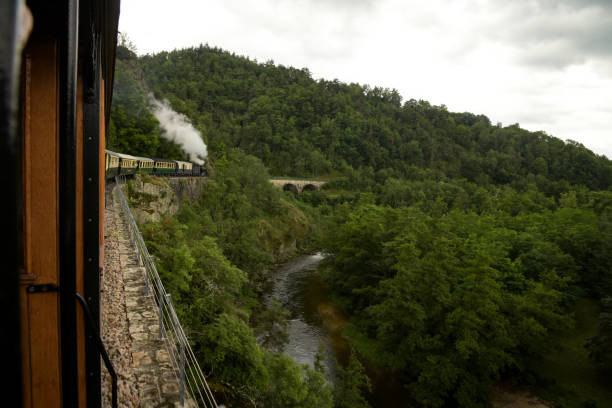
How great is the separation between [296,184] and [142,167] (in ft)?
141

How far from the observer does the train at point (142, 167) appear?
15.2 metres

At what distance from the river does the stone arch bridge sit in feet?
91.3

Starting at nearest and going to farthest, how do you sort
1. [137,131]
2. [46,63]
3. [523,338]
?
[46,63]
[523,338]
[137,131]

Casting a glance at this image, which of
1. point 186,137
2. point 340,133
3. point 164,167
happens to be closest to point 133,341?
point 164,167

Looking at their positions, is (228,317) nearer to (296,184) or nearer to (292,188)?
(292,188)

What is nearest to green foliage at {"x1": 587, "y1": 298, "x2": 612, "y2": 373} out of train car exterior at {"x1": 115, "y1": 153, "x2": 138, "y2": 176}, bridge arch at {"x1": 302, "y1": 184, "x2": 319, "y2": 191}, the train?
the train

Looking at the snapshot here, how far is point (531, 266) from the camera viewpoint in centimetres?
2597

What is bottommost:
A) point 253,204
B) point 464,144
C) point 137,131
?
point 253,204

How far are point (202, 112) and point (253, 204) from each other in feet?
196

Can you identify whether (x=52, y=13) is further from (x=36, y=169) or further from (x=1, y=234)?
(x=1, y=234)

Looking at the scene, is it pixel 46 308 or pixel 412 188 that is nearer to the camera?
pixel 46 308

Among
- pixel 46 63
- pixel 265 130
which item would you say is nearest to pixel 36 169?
pixel 46 63

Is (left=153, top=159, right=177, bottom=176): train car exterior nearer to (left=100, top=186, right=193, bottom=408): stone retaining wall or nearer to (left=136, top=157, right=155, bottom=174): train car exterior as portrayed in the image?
(left=136, top=157, right=155, bottom=174): train car exterior

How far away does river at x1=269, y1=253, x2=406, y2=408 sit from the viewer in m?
17.0
